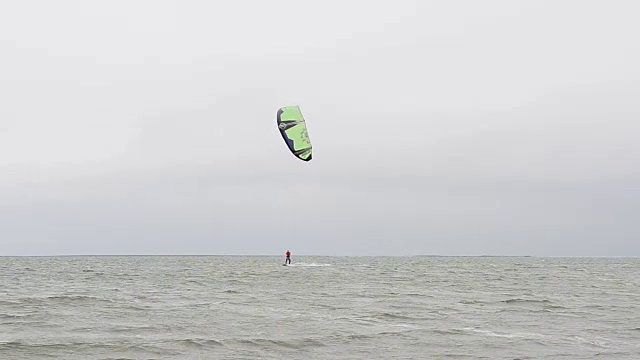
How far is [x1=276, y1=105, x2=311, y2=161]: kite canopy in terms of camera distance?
22.5 meters

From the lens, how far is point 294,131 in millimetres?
22750

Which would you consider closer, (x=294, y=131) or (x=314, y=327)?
(x=314, y=327)

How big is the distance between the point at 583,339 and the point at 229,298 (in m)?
14.9

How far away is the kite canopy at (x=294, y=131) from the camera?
2247 centimetres

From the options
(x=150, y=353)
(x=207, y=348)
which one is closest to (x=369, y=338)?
(x=207, y=348)

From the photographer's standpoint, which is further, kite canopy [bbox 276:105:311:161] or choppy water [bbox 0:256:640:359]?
kite canopy [bbox 276:105:311:161]

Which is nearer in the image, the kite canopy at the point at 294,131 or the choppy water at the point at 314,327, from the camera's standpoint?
the choppy water at the point at 314,327

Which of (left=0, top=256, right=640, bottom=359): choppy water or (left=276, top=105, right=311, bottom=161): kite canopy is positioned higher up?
(left=276, top=105, right=311, bottom=161): kite canopy

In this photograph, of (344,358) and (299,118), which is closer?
(344,358)

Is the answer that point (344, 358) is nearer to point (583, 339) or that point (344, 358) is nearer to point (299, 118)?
point (583, 339)

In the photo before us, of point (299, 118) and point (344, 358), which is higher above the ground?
point (299, 118)

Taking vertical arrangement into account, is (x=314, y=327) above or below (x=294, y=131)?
below

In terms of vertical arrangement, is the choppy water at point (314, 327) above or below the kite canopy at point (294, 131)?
below

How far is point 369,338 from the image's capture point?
57.5 ft
